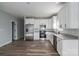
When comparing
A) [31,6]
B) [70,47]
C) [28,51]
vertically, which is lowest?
[28,51]

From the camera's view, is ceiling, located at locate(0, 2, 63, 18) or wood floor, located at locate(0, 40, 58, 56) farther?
wood floor, located at locate(0, 40, 58, 56)

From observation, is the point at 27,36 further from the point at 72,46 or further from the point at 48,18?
the point at 72,46

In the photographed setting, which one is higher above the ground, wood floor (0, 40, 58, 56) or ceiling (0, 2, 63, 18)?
ceiling (0, 2, 63, 18)

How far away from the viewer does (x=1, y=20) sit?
19.9 feet

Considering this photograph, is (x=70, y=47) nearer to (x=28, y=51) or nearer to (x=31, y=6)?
(x=28, y=51)

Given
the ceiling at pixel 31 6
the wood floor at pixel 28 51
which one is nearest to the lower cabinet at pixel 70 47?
the wood floor at pixel 28 51

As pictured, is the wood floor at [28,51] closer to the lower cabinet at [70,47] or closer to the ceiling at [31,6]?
the lower cabinet at [70,47]

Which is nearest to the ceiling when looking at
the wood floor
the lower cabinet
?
the lower cabinet

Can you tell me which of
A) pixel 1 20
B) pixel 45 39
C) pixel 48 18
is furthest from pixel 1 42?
pixel 48 18

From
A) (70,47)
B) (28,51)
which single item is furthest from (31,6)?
(70,47)

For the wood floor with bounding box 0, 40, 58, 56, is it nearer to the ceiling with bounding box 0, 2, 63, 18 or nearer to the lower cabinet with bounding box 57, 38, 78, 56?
the lower cabinet with bounding box 57, 38, 78, 56

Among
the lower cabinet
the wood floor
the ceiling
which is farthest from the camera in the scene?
the wood floor

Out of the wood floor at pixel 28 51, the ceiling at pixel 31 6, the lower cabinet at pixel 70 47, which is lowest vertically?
the wood floor at pixel 28 51

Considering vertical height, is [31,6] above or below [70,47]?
above
